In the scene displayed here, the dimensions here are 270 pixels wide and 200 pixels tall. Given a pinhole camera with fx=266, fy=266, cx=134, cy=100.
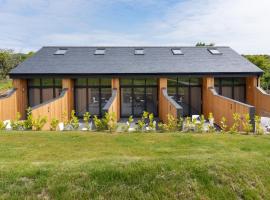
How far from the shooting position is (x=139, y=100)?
19.5 m

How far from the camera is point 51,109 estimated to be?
1480 centimetres

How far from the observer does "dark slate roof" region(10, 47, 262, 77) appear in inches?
712

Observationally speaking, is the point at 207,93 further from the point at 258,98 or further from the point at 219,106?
the point at 258,98

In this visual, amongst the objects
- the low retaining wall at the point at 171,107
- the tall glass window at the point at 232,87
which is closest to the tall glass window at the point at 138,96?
the low retaining wall at the point at 171,107

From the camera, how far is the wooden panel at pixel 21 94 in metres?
18.1

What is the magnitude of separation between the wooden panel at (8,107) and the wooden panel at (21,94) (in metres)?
0.42

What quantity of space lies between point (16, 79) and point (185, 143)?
1432 cm

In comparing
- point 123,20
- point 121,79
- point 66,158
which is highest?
point 123,20

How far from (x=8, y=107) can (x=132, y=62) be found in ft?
29.1

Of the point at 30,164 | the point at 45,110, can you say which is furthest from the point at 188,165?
the point at 45,110

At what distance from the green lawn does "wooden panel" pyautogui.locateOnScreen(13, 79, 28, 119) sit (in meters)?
12.0

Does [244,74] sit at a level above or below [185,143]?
above

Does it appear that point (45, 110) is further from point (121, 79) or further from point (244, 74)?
point (244, 74)

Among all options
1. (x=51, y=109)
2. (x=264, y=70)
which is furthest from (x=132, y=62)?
(x=264, y=70)
